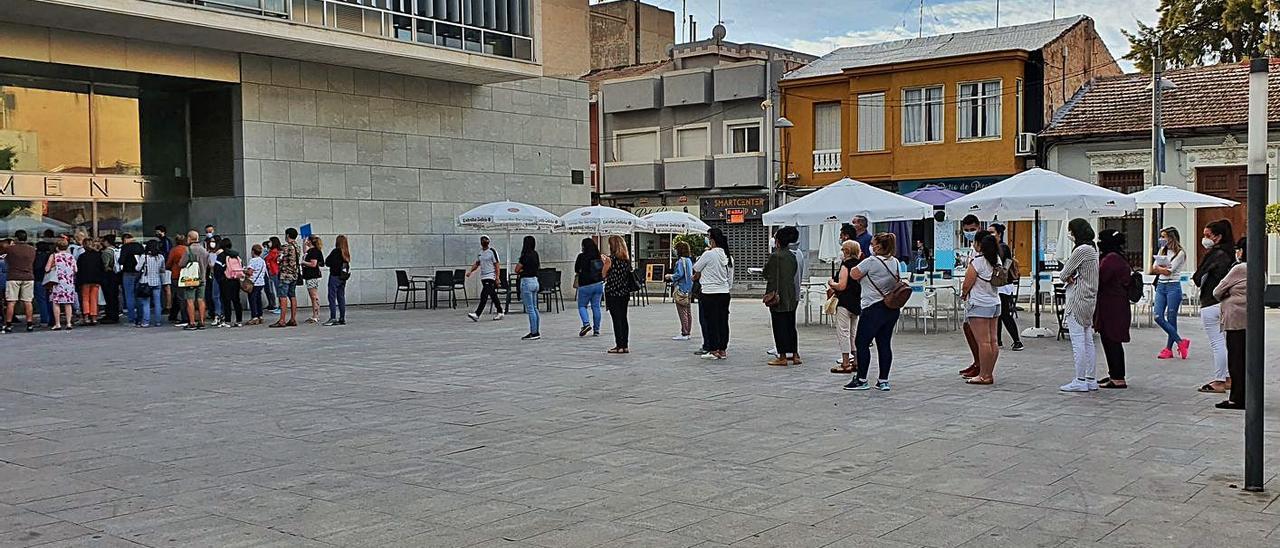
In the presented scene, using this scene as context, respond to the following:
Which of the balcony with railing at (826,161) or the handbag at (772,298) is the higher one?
the balcony with railing at (826,161)

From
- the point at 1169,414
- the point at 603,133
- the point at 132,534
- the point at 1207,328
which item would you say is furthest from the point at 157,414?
the point at 603,133

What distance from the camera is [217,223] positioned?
22.5 metres

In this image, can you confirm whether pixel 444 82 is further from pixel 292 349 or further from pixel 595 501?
pixel 595 501

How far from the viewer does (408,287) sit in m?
23.8

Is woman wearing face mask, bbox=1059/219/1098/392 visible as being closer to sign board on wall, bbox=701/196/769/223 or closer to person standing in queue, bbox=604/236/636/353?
person standing in queue, bbox=604/236/636/353

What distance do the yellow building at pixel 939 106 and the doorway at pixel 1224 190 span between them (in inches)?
165

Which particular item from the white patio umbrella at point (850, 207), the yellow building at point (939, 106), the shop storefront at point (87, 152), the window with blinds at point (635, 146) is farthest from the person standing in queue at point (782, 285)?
the window with blinds at point (635, 146)

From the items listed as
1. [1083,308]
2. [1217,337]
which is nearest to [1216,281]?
[1217,337]

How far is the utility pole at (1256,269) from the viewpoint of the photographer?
19.7 ft

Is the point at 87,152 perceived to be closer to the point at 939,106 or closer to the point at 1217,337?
the point at 1217,337

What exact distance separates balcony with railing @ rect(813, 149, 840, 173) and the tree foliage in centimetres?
958

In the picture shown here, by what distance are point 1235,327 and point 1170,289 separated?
4385 mm

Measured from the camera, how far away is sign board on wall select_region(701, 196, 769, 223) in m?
37.2

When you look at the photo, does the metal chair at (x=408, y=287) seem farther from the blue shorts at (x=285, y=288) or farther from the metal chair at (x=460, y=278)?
the blue shorts at (x=285, y=288)
